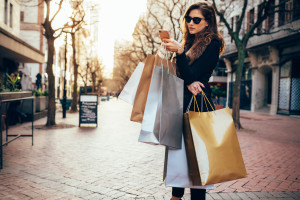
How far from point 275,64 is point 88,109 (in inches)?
697

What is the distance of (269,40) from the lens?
2084 centimetres

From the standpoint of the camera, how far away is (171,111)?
1.81m

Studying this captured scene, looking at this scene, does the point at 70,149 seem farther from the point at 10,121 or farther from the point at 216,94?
the point at 216,94

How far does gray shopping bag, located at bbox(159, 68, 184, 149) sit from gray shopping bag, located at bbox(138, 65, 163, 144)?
0.13ft

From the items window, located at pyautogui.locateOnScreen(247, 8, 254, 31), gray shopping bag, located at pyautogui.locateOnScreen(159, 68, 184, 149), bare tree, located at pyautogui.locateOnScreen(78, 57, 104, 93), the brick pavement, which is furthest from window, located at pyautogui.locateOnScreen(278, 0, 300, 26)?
bare tree, located at pyautogui.locateOnScreen(78, 57, 104, 93)

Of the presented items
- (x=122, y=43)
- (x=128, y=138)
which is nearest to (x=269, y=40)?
(x=122, y=43)

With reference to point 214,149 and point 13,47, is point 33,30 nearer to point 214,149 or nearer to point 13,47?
point 13,47

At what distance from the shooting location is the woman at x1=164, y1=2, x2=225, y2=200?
1.96 meters

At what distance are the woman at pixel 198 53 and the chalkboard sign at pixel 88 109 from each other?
29.3 ft

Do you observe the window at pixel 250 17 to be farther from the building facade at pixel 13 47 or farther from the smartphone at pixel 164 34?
the smartphone at pixel 164 34

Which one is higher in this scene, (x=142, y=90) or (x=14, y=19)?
(x=14, y=19)

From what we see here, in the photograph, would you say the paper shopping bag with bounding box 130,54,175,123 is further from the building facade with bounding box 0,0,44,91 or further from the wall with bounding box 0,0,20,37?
the wall with bounding box 0,0,20,37

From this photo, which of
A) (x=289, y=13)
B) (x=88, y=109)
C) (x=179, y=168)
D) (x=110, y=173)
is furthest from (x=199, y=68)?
(x=289, y=13)

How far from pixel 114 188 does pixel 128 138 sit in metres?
4.67
